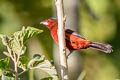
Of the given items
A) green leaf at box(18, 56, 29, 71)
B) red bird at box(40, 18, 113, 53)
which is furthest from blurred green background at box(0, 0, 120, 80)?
green leaf at box(18, 56, 29, 71)

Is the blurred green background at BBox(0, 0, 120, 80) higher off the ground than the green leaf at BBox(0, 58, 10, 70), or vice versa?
the green leaf at BBox(0, 58, 10, 70)

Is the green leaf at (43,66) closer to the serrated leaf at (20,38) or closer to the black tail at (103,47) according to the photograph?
the serrated leaf at (20,38)

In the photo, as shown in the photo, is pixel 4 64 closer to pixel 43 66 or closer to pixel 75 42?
pixel 43 66

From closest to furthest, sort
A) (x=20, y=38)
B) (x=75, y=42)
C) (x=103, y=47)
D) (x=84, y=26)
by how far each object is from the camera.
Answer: (x=20, y=38)
(x=103, y=47)
(x=75, y=42)
(x=84, y=26)

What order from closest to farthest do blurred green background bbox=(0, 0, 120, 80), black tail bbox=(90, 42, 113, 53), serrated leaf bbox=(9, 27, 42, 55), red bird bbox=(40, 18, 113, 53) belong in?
serrated leaf bbox=(9, 27, 42, 55) < black tail bbox=(90, 42, 113, 53) < red bird bbox=(40, 18, 113, 53) < blurred green background bbox=(0, 0, 120, 80)

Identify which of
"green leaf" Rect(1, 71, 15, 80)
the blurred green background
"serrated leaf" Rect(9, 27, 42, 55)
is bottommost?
the blurred green background

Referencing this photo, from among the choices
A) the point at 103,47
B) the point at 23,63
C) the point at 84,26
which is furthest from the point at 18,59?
the point at 84,26

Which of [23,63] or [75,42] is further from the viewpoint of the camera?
[75,42]

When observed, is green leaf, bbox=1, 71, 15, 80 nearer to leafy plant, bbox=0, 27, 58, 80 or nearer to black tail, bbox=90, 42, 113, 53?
leafy plant, bbox=0, 27, 58, 80

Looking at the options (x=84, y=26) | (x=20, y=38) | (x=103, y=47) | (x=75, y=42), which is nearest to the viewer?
(x=20, y=38)

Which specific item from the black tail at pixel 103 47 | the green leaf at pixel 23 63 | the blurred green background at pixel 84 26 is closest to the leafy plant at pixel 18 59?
the green leaf at pixel 23 63

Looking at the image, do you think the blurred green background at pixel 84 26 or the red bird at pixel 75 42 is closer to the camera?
the red bird at pixel 75 42

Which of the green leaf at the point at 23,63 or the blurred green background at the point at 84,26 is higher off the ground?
the green leaf at the point at 23,63

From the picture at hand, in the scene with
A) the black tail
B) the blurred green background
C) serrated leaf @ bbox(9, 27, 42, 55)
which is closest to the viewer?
serrated leaf @ bbox(9, 27, 42, 55)
